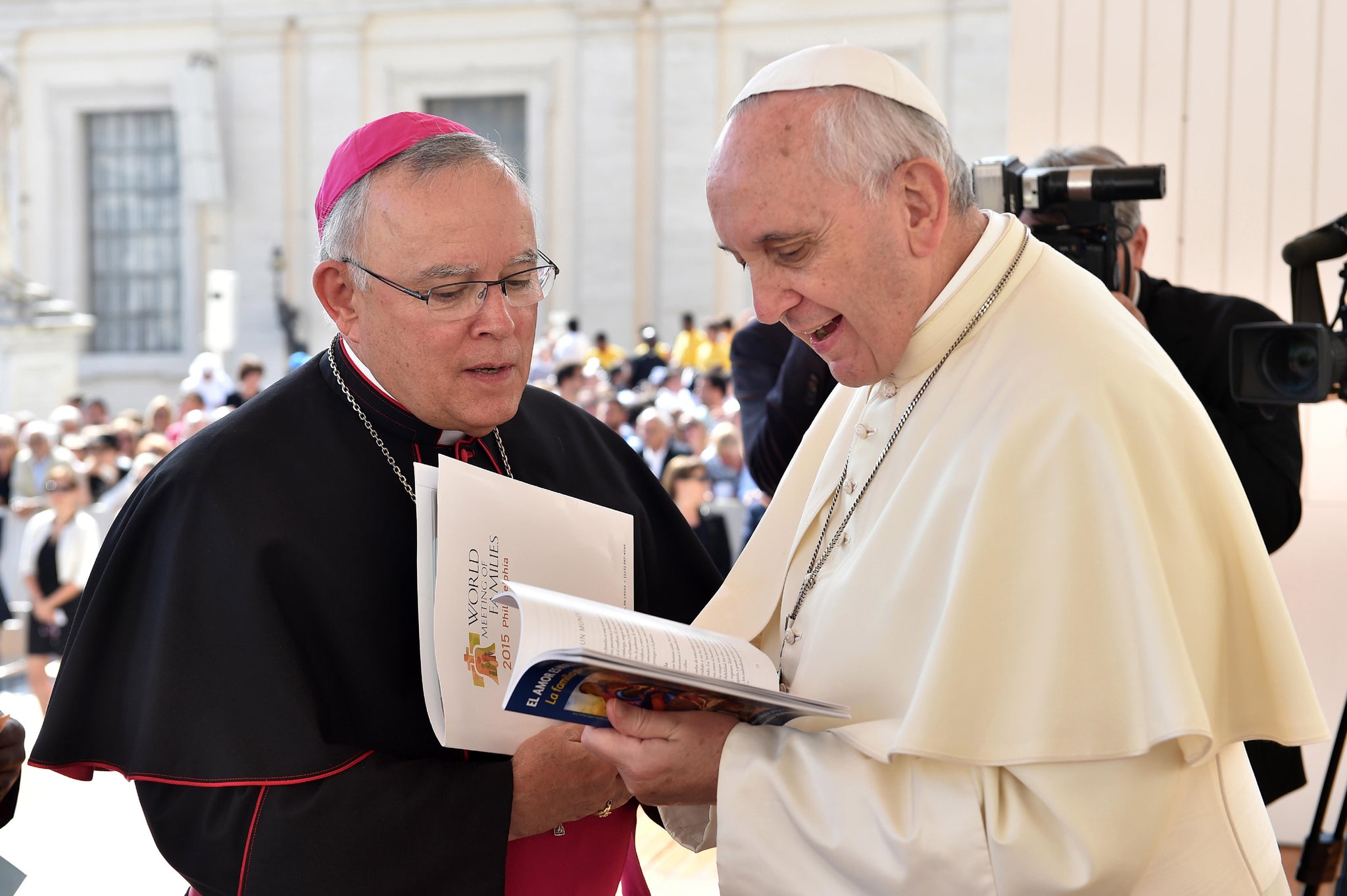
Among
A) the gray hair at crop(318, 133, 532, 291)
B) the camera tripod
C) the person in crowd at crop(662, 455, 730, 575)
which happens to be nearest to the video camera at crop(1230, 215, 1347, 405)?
the camera tripod

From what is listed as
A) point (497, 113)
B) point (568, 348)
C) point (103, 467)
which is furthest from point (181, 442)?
point (497, 113)

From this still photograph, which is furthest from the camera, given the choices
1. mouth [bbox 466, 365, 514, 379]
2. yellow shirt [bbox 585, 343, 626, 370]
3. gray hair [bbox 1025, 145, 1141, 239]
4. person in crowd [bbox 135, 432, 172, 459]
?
yellow shirt [bbox 585, 343, 626, 370]

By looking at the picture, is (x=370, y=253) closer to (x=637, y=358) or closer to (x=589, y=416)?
(x=589, y=416)

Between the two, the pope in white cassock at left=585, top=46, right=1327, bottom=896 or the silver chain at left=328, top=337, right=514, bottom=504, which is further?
the silver chain at left=328, top=337, right=514, bottom=504

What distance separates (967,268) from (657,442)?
22.5 ft

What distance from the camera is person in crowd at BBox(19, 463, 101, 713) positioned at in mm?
6578

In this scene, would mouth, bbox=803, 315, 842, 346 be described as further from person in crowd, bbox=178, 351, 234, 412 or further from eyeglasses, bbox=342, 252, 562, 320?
person in crowd, bbox=178, 351, 234, 412

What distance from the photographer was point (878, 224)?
1.64 metres

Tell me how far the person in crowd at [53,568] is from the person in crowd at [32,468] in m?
1.57

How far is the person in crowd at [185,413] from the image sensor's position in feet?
33.2

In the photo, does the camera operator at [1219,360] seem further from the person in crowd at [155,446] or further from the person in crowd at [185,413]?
the person in crowd at [185,413]

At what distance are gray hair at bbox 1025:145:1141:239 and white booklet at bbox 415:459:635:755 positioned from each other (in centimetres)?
139

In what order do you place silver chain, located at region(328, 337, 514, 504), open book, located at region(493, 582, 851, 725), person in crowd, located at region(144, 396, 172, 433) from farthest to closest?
person in crowd, located at region(144, 396, 172, 433) → silver chain, located at region(328, 337, 514, 504) → open book, located at region(493, 582, 851, 725)

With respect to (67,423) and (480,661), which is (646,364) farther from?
(480,661)
